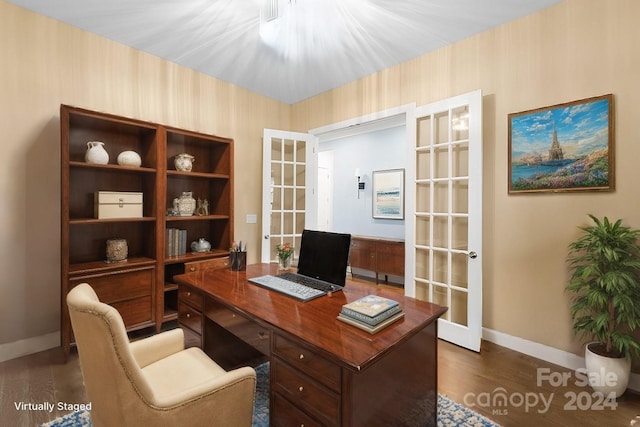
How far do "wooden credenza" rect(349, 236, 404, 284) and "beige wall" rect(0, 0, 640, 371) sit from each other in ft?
5.64

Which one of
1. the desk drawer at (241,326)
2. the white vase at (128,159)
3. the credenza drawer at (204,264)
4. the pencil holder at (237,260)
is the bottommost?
the desk drawer at (241,326)

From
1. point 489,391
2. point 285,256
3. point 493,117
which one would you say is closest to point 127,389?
point 285,256

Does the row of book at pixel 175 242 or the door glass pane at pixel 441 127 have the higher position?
the door glass pane at pixel 441 127

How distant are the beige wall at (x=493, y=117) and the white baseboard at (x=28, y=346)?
0.05 m

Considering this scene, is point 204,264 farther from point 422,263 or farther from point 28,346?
point 422,263

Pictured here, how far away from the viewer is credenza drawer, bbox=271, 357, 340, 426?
1.12 m

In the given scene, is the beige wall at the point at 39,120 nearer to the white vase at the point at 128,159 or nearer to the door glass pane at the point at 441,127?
the white vase at the point at 128,159

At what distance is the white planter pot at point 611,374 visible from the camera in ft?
6.21

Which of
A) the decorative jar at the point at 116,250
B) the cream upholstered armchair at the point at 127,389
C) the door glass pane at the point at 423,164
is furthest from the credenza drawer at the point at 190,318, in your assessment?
the door glass pane at the point at 423,164

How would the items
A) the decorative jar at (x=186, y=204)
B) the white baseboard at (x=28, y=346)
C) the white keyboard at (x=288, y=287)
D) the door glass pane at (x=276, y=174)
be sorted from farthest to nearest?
the door glass pane at (x=276, y=174) → the decorative jar at (x=186, y=204) → the white baseboard at (x=28, y=346) → the white keyboard at (x=288, y=287)

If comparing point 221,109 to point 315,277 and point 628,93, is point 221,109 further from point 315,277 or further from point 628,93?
point 628,93

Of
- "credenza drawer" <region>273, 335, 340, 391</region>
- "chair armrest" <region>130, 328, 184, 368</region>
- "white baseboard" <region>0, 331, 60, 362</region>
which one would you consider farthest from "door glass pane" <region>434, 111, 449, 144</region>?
"white baseboard" <region>0, 331, 60, 362</region>

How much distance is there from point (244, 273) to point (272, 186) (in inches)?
77.9

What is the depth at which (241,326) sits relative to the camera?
65.4 inches
